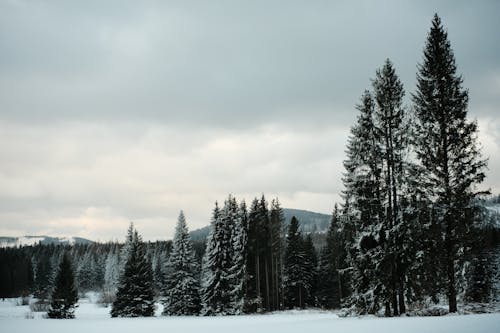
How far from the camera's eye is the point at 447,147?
66.5ft

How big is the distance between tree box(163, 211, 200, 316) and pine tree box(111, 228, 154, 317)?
2.37 meters

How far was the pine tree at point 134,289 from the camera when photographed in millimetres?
43781

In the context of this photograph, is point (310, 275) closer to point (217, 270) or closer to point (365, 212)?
point (217, 270)

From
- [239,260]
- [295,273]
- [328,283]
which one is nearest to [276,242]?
[295,273]

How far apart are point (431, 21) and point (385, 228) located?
38.7 ft

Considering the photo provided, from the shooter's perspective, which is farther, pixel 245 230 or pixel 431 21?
pixel 245 230

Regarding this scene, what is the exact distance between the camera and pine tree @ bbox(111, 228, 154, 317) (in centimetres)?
4378

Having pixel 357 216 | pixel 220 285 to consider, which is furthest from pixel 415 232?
pixel 220 285

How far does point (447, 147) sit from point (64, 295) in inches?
1577

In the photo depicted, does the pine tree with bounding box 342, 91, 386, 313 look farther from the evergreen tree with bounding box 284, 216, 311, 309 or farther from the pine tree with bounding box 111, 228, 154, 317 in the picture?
the evergreen tree with bounding box 284, 216, 311, 309

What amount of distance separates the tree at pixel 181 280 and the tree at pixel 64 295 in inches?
405

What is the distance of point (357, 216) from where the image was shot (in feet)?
74.4

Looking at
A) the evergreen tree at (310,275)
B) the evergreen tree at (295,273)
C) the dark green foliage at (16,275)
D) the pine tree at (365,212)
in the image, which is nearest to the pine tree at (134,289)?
the evergreen tree at (295,273)

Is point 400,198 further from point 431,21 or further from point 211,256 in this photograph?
point 211,256
